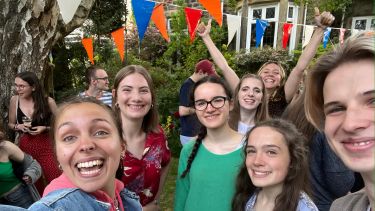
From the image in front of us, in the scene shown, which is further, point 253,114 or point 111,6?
point 111,6

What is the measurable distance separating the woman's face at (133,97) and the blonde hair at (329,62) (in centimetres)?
112

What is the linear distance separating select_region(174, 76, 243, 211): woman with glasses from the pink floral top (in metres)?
0.19

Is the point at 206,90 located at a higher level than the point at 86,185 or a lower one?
higher

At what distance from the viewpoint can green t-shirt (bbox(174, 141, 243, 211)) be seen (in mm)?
1819

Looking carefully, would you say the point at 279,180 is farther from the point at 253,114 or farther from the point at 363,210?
the point at 253,114

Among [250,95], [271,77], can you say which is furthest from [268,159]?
[271,77]

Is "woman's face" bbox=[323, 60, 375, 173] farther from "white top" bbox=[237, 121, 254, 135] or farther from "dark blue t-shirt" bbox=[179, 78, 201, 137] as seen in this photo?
"dark blue t-shirt" bbox=[179, 78, 201, 137]

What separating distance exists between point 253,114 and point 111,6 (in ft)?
24.0

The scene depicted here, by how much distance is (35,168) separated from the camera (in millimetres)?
2562

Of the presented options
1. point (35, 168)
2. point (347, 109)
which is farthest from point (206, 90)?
point (35, 168)

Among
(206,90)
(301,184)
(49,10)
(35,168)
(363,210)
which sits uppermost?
(49,10)

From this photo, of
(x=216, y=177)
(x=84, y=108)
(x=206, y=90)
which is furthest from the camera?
(x=206, y=90)

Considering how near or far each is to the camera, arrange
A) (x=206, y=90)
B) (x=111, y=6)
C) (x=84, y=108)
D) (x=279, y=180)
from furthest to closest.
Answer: (x=111, y=6)
(x=206, y=90)
(x=279, y=180)
(x=84, y=108)

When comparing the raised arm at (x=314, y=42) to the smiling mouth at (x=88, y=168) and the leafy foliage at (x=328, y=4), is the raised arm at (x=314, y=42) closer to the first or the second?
the smiling mouth at (x=88, y=168)
